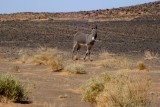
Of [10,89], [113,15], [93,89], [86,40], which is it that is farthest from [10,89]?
[113,15]

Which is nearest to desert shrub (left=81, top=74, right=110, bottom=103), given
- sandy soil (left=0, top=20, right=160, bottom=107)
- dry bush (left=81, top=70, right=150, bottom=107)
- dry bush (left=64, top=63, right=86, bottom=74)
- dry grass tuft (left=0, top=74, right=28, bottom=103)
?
sandy soil (left=0, top=20, right=160, bottom=107)

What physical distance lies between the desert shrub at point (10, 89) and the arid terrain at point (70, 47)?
0.38 m

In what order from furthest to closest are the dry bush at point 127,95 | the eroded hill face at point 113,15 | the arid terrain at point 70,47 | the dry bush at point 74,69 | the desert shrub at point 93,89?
the eroded hill face at point 113,15 < the dry bush at point 74,69 < the arid terrain at point 70,47 < the desert shrub at point 93,89 < the dry bush at point 127,95

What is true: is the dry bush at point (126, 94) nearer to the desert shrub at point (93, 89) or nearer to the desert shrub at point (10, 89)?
the desert shrub at point (93, 89)

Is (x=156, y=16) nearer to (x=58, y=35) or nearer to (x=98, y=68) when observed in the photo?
(x=58, y=35)

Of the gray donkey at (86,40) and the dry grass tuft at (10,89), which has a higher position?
the dry grass tuft at (10,89)

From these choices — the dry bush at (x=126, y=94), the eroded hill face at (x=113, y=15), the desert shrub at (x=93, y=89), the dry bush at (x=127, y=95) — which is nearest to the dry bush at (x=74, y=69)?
the desert shrub at (x=93, y=89)

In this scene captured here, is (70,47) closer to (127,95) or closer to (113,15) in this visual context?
(127,95)

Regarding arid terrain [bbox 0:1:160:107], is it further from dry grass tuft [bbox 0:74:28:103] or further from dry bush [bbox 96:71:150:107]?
dry bush [bbox 96:71:150:107]

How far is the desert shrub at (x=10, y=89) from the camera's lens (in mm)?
14508

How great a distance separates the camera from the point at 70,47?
43281 millimetres

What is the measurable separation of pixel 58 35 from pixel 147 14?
32404 mm

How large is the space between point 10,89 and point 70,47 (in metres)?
28.7

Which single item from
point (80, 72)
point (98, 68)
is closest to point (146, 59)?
point (98, 68)
